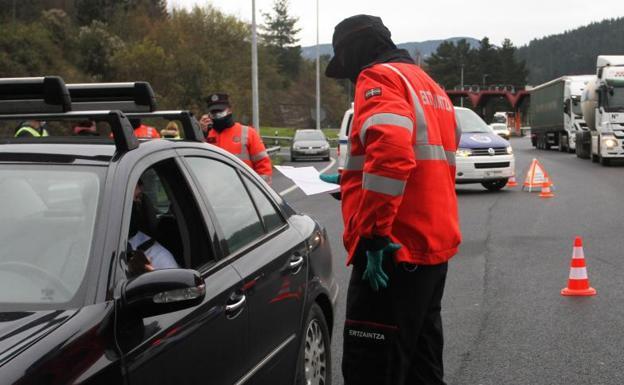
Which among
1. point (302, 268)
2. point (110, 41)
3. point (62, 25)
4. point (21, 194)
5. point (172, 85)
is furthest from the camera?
point (62, 25)

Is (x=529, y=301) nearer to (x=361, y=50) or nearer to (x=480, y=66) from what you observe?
(x=361, y=50)

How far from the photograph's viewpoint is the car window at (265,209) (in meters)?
4.19

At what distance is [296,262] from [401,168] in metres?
0.86

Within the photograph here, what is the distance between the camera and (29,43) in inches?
1762

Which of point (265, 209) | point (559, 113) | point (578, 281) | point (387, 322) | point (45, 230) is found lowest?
point (578, 281)

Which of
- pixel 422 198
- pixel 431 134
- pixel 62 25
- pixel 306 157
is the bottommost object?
pixel 306 157

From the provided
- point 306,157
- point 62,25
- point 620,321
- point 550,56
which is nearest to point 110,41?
point 62,25

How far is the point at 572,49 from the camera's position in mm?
183125

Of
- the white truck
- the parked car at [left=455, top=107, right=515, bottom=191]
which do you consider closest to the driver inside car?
the parked car at [left=455, top=107, right=515, bottom=191]

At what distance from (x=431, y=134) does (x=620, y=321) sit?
3.52m

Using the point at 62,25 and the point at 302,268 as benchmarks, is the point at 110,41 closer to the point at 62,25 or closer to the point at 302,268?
the point at 62,25

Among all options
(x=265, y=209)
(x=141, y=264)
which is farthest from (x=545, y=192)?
(x=141, y=264)

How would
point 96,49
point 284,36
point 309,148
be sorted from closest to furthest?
point 309,148
point 96,49
point 284,36

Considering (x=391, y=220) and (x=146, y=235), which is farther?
(x=146, y=235)
